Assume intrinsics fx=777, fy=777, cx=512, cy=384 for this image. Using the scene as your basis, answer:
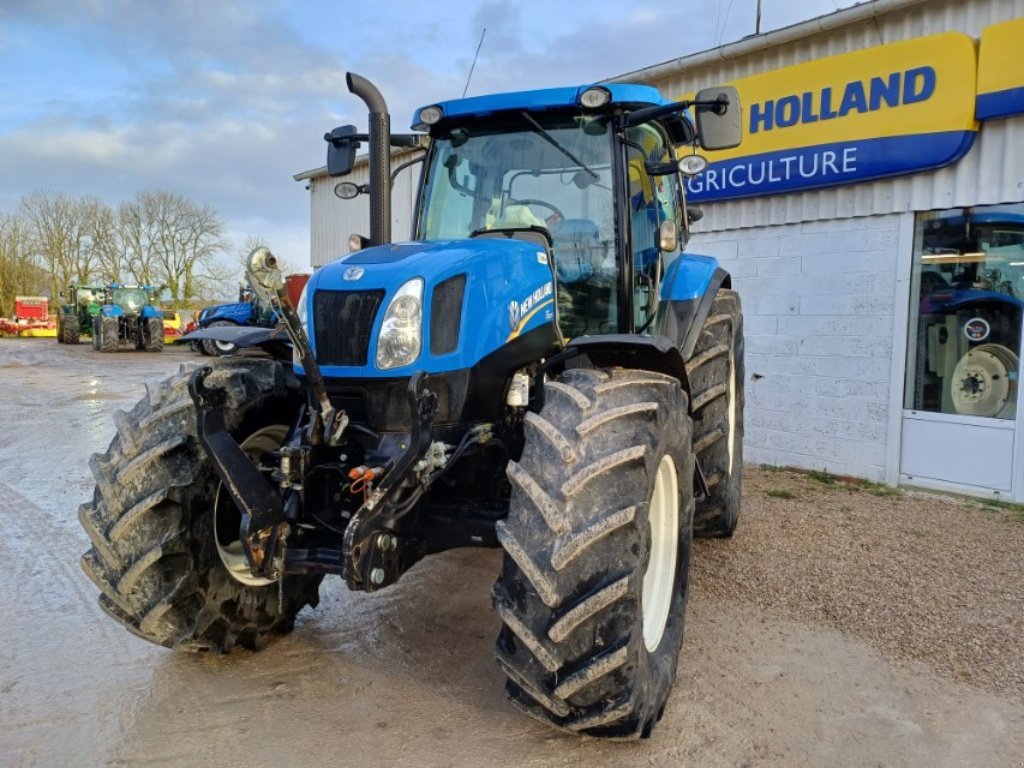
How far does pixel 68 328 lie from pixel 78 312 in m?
1.31

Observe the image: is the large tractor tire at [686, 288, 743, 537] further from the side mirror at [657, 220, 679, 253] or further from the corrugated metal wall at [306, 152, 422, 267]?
the corrugated metal wall at [306, 152, 422, 267]

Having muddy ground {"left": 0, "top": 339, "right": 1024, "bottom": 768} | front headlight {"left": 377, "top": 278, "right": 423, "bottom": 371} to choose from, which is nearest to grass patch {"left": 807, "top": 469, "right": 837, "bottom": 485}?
muddy ground {"left": 0, "top": 339, "right": 1024, "bottom": 768}

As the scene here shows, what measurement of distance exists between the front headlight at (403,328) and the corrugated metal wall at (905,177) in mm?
4805

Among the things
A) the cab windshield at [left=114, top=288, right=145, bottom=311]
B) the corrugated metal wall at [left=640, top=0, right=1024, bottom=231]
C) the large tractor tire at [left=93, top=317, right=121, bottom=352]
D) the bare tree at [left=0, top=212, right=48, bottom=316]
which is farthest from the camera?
the bare tree at [left=0, top=212, right=48, bottom=316]

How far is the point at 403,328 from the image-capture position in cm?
262

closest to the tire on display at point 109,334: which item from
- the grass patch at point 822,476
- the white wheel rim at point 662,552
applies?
the grass patch at point 822,476

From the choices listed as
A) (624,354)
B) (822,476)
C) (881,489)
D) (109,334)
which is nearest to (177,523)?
(624,354)

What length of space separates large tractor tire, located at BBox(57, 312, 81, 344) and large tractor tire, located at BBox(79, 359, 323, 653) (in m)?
25.9

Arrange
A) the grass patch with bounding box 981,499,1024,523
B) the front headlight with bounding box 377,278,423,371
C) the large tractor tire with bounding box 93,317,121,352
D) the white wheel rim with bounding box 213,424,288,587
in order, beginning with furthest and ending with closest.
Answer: the large tractor tire with bounding box 93,317,121,352 < the grass patch with bounding box 981,499,1024,523 < the white wheel rim with bounding box 213,424,288,587 < the front headlight with bounding box 377,278,423,371

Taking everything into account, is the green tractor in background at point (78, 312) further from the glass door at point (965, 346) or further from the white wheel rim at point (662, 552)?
the white wheel rim at point (662, 552)

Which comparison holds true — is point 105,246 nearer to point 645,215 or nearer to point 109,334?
point 109,334

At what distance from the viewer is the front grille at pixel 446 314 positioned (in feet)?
8.69

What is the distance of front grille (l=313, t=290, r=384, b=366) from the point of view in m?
2.66

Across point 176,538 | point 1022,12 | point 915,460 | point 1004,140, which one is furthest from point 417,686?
point 1022,12
